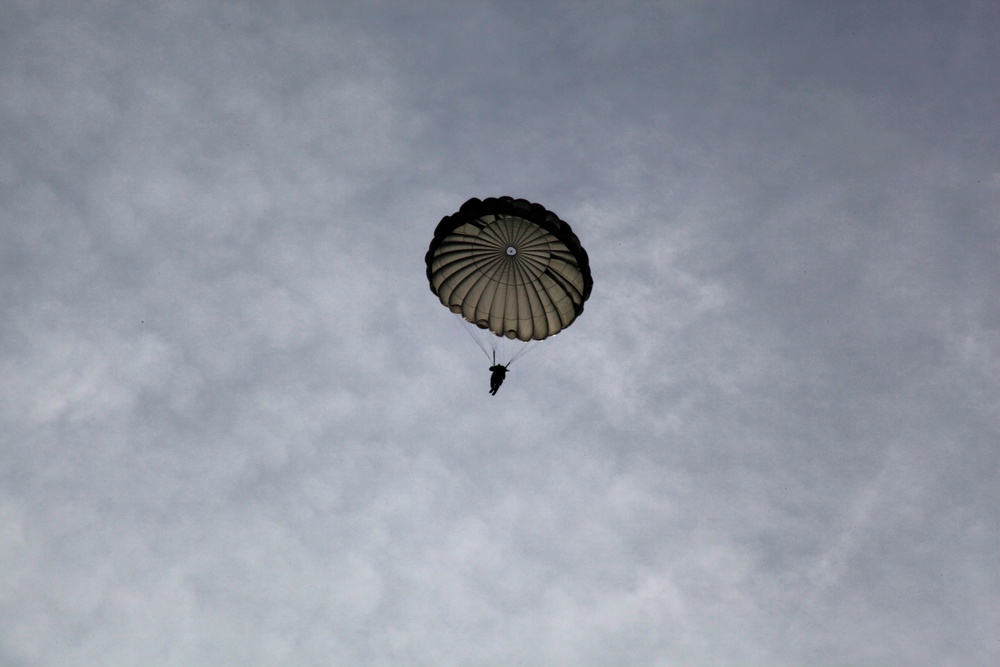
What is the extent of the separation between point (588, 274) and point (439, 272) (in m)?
6.80

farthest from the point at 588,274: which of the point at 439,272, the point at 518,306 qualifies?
the point at 439,272

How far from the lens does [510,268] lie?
135ft

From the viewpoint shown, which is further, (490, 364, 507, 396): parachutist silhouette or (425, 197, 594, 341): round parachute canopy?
(490, 364, 507, 396): parachutist silhouette

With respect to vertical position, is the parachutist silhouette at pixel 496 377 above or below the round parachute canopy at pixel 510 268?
below

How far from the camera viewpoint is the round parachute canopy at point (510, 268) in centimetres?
3875

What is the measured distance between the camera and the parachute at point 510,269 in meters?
38.8

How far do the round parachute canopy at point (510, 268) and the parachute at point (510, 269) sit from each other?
0.04 meters

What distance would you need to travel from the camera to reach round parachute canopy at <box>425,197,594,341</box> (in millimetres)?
38750

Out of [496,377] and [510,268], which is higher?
[510,268]

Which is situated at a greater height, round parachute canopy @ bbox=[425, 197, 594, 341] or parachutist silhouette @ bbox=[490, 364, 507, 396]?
round parachute canopy @ bbox=[425, 197, 594, 341]

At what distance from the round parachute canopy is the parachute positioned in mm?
42

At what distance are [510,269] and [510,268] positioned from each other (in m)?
0.07

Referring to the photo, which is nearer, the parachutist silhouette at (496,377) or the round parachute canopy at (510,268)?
the round parachute canopy at (510,268)

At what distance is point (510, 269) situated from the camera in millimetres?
41094
